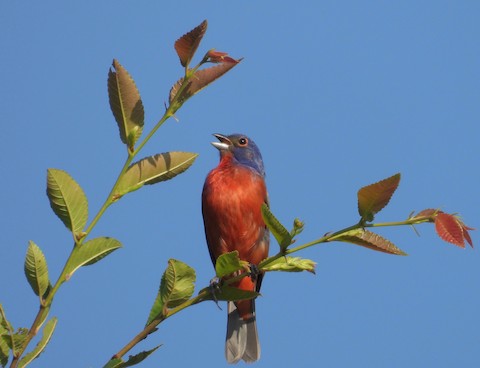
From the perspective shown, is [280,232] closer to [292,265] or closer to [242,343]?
[292,265]

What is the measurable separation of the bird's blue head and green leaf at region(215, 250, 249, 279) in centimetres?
577

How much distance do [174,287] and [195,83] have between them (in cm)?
66

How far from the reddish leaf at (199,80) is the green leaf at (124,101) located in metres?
0.12

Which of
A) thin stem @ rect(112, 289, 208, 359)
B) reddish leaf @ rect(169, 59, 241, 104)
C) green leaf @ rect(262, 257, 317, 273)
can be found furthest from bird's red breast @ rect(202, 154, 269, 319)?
thin stem @ rect(112, 289, 208, 359)

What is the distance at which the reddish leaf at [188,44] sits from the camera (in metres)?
2.21

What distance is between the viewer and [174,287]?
7.07 ft

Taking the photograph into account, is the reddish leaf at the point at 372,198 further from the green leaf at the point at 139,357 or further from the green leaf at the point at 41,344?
the green leaf at the point at 41,344

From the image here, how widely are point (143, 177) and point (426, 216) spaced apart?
0.91 m

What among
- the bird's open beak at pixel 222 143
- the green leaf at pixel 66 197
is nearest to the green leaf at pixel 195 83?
the green leaf at pixel 66 197

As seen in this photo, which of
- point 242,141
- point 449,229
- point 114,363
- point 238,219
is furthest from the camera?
point 242,141

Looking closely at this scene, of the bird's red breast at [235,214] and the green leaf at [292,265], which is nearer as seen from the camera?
the green leaf at [292,265]

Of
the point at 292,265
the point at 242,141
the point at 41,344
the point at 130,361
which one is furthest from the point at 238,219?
the point at 130,361

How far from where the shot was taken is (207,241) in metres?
7.71

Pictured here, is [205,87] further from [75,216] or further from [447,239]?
[447,239]
